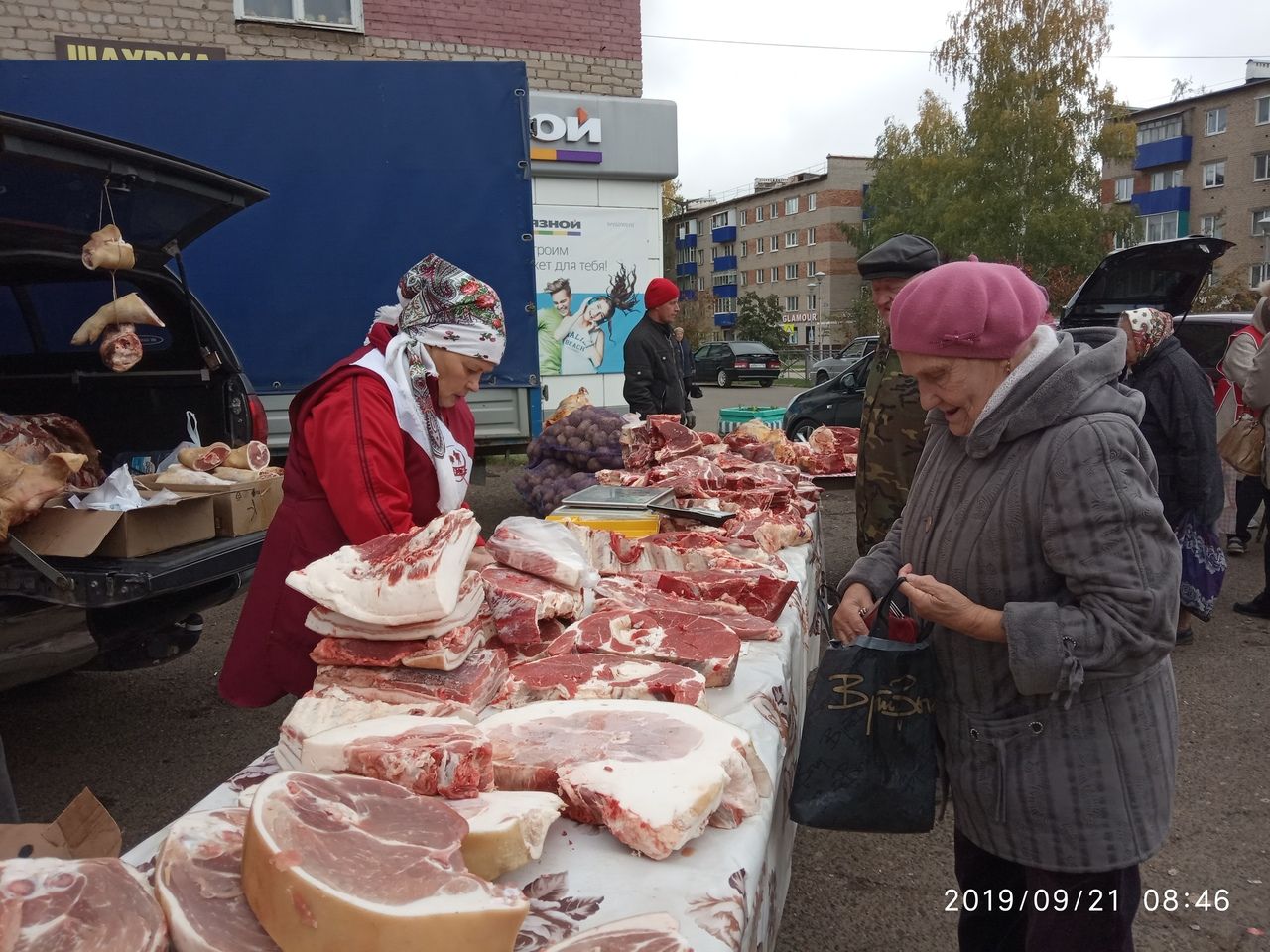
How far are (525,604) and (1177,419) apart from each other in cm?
420

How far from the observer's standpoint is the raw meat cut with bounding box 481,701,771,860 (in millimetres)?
1476

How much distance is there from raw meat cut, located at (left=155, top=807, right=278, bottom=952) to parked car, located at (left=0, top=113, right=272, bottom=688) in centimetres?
231

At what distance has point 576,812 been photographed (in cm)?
154

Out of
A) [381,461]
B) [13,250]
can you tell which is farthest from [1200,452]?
[13,250]

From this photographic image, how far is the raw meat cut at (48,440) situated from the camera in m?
4.05

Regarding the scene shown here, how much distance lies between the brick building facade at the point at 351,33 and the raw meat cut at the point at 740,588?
10.3 meters

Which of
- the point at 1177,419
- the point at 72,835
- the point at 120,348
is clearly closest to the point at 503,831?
the point at 72,835

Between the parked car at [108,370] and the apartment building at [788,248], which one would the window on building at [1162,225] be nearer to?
the apartment building at [788,248]

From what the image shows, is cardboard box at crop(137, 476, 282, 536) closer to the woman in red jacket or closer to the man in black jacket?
the woman in red jacket

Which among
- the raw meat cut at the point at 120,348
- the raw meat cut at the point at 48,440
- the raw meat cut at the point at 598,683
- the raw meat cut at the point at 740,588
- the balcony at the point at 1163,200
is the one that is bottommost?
the raw meat cut at the point at 740,588

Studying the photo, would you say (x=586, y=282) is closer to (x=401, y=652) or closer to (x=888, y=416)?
(x=888, y=416)

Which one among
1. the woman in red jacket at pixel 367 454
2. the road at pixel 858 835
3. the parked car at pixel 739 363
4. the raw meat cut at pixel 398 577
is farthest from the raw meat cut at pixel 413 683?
the parked car at pixel 739 363

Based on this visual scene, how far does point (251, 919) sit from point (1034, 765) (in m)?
1.50
